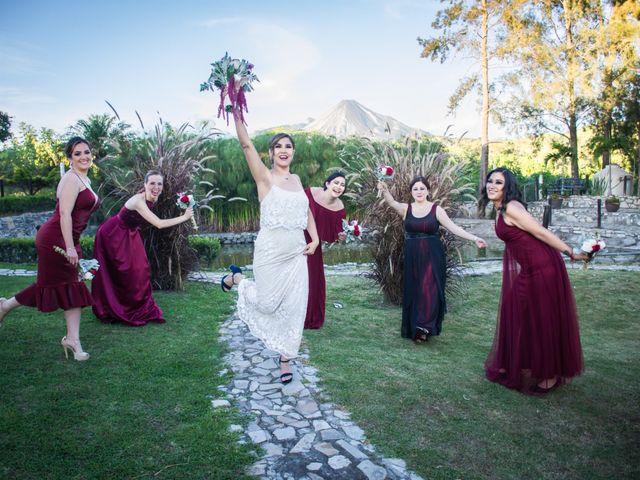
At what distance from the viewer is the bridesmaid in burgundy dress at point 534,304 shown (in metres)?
4.14

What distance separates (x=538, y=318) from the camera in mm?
4164

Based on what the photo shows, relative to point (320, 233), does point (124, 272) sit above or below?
below

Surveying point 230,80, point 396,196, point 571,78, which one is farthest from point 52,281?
point 571,78

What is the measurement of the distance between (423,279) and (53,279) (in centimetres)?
386

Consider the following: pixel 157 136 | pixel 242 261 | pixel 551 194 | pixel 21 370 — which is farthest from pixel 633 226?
pixel 21 370

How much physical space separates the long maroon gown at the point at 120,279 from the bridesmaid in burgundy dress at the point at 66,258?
1.27 meters

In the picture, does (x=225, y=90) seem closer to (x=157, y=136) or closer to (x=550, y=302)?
(x=550, y=302)

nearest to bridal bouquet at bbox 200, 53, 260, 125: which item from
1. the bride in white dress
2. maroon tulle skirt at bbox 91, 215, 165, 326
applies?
the bride in white dress

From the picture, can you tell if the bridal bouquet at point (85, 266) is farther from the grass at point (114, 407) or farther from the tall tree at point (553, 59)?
the tall tree at point (553, 59)

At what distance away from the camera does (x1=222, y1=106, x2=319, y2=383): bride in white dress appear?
13.6 ft

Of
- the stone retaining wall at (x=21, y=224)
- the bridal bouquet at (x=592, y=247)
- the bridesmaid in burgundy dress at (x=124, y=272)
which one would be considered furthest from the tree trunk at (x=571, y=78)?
the stone retaining wall at (x=21, y=224)

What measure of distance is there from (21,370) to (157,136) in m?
4.34

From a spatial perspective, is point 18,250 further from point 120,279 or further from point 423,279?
point 423,279

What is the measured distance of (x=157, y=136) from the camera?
24.7 ft
